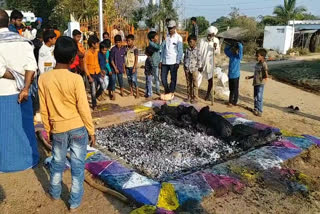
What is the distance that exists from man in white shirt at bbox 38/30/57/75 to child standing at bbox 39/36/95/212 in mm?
2545

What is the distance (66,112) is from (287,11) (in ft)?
106

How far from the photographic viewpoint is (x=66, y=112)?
2834 mm

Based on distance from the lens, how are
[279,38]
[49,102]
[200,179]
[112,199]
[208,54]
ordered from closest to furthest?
[49,102], [112,199], [200,179], [208,54], [279,38]

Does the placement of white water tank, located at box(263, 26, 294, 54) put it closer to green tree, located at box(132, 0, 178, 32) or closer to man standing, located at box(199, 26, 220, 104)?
green tree, located at box(132, 0, 178, 32)

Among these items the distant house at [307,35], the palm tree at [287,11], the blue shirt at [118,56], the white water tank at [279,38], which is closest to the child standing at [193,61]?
the blue shirt at [118,56]

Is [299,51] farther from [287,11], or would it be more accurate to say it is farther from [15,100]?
[15,100]

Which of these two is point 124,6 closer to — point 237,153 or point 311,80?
point 311,80

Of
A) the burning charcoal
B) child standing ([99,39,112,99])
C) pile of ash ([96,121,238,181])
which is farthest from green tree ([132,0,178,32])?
the burning charcoal

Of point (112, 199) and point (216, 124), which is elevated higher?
point (216, 124)

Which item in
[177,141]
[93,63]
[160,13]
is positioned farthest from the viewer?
[160,13]

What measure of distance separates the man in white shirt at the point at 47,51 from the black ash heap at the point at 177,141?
1.53 m

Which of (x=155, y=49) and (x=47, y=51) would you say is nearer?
(x=47, y=51)

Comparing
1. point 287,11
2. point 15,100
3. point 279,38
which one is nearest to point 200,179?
point 15,100

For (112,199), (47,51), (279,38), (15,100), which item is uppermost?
(279,38)
